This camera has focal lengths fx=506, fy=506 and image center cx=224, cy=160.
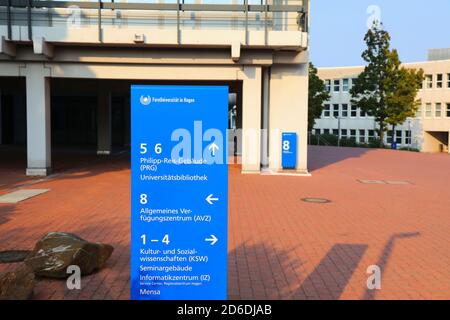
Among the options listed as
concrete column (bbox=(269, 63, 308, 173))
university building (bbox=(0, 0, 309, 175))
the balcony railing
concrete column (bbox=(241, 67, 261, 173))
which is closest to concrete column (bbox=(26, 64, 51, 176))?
university building (bbox=(0, 0, 309, 175))

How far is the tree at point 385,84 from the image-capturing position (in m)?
41.2

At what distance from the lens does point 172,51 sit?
54.0 feet

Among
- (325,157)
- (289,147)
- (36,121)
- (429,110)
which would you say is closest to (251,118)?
(289,147)

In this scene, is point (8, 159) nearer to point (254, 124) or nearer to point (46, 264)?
point (254, 124)

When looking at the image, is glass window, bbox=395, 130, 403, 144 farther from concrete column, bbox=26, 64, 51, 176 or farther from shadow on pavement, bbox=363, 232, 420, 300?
shadow on pavement, bbox=363, 232, 420, 300

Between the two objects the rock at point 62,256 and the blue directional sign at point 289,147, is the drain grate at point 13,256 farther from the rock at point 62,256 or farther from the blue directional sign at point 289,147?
the blue directional sign at point 289,147

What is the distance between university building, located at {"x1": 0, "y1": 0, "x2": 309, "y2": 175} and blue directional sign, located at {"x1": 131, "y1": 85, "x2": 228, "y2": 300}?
12.2 metres

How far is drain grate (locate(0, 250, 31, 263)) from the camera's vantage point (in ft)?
20.9

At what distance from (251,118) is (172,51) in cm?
343

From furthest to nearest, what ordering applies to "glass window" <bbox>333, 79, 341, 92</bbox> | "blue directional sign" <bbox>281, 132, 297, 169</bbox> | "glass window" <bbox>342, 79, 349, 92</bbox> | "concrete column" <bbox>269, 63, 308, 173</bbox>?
"glass window" <bbox>333, 79, 341, 92</bbox> < "glass window" <bbox>342, 79, 349, 92</bbox> < "concrete column" <bbox>269, 63, 308, 173</bbox> < "blue directional sign" <bbox>281, 132, 297, 169</bbox>

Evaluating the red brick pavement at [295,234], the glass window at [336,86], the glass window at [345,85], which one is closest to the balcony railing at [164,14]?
the red brick pavement at [295,234]

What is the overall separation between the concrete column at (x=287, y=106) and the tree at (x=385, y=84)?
25683 millimetres
